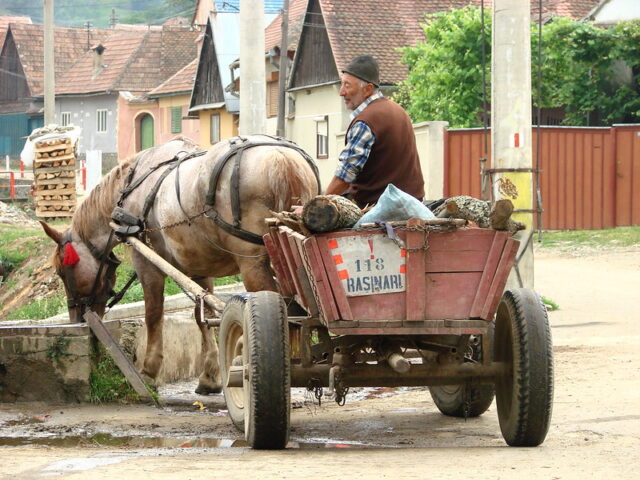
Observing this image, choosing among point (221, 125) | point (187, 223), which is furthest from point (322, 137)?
point (187, 223)

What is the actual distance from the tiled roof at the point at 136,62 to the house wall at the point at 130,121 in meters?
1.13

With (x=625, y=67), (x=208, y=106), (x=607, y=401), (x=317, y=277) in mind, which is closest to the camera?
(x=317, y=277)

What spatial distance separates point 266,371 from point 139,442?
1.46 meters

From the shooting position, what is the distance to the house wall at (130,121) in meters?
60.3

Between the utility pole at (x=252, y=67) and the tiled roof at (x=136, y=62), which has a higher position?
the tiled roof at (x=136, y=62)

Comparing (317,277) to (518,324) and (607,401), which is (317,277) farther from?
(607,401)

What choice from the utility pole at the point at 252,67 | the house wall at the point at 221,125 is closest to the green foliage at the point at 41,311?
the utility pole at the point at 252,67

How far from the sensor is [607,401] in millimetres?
8109

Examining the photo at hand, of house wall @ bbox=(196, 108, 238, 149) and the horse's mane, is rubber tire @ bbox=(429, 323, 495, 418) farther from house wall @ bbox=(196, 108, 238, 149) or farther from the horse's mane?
house wall @ bbox=(196, 108, 238, 149)

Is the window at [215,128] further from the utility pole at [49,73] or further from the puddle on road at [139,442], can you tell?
the puddle on road at [139,442]

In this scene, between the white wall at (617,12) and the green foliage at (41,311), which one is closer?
the green foliage at (41,311)

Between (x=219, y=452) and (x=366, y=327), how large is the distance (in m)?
1.18

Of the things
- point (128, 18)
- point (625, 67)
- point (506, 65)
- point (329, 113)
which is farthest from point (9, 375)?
point (128, 18)

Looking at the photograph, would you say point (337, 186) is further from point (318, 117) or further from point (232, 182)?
point (318, 117)
